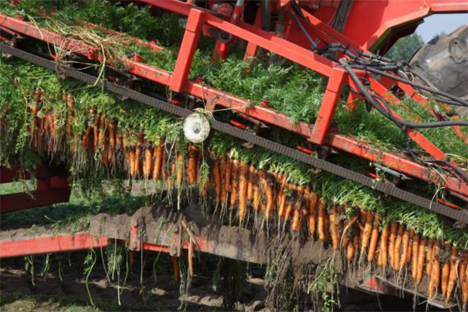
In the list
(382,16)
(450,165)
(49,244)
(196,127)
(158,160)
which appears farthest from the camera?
(382,16)

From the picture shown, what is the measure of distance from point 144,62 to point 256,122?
2.50 ft

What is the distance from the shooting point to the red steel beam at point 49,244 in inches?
173

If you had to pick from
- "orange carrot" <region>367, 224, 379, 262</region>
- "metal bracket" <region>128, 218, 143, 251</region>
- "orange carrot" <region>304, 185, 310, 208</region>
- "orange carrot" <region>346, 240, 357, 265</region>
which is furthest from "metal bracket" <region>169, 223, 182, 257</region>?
"orange carrot" <region>367, 224, 379, 262</region>

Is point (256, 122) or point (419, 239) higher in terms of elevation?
point (256, 122)

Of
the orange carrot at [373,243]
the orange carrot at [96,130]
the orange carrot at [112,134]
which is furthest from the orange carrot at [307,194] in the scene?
the orange carrot at [96,130]

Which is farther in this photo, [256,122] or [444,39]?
[444,39]

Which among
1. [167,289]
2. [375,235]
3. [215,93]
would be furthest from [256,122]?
[167,289]

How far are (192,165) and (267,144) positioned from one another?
491 mm

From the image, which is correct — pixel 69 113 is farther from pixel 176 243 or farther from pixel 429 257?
pixel 429 257

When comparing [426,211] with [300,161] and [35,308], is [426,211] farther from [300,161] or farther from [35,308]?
[35,308]

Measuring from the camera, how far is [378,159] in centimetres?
367

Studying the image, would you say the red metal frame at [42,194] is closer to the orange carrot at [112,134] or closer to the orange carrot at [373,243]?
→ the orange carrot at [112,134]

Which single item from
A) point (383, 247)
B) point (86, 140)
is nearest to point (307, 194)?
point (383, 247)

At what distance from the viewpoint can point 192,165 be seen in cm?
404
